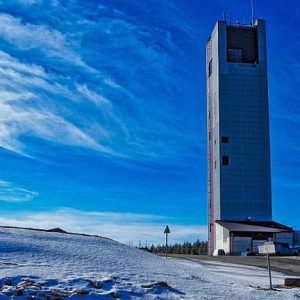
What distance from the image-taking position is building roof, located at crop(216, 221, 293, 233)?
5709 centimetres

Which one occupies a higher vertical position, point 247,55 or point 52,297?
point 247,55

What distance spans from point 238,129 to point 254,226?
12.7 metres

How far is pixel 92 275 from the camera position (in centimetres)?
1219

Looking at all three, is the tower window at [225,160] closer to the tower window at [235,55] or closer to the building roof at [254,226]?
the building roof at [254,226]

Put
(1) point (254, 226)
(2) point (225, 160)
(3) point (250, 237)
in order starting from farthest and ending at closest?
(2) point (225, 160) < (1) point (254, 226) < (3) point (250, 237)

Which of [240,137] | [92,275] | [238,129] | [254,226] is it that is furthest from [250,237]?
[92,275]

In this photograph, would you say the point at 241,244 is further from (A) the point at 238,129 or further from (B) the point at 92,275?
(B) the point at 92,275

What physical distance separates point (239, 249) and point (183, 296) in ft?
150

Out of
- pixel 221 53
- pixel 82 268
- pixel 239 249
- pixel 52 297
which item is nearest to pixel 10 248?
pixel 82 268

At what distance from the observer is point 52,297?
10.4 metres

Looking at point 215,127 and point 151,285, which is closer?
point 151,285

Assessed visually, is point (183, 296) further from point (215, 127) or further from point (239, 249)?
point (215, 127)

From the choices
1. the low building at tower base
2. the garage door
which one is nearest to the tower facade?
the low building at tower base

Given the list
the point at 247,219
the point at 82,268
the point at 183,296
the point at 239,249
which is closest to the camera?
the point at 183,296
